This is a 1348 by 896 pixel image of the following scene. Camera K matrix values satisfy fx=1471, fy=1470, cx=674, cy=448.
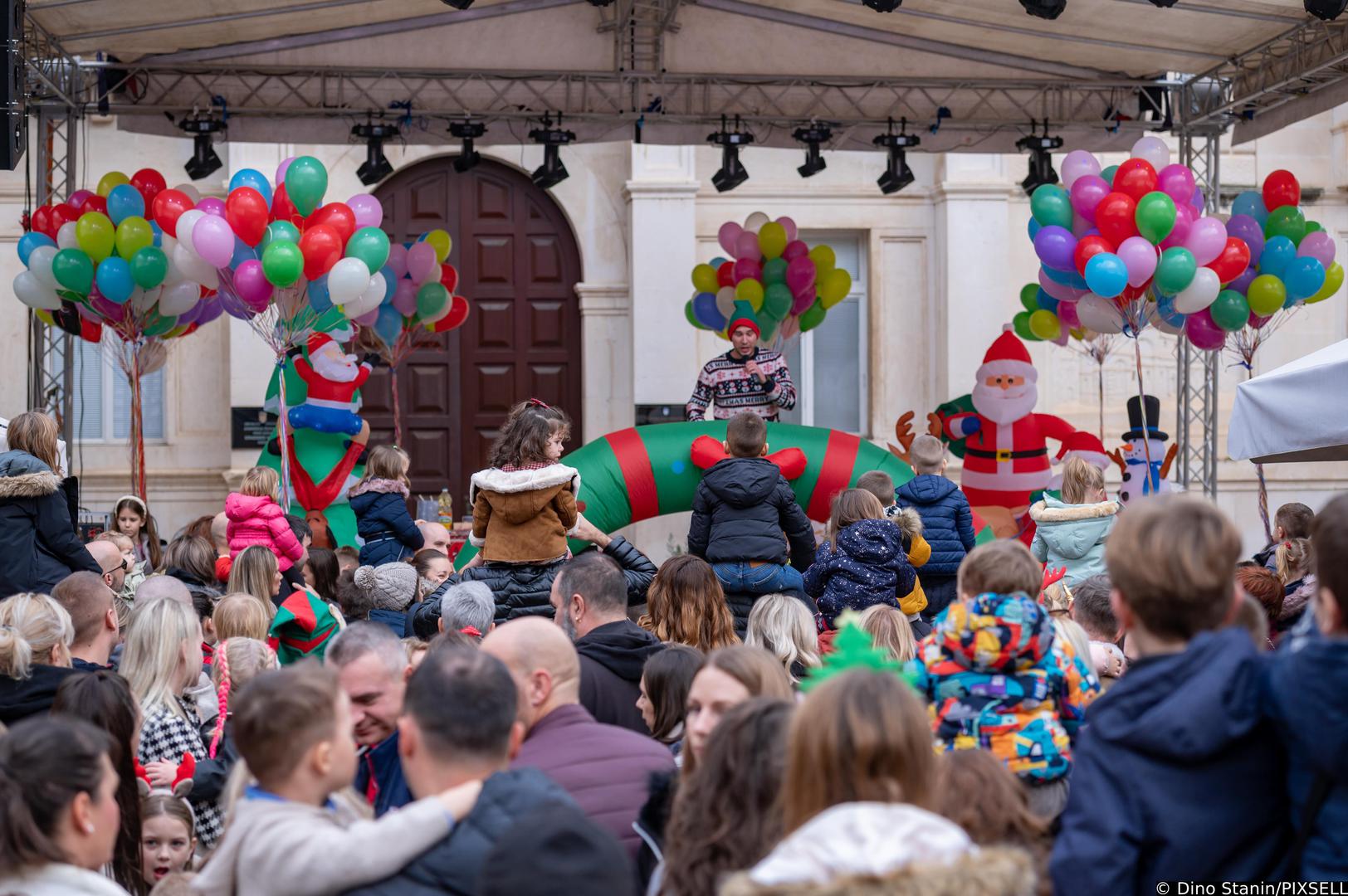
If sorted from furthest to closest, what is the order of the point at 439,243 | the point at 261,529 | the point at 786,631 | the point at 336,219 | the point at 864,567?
the point at 439,243, the point at 336,219, the point at 261,529, the point at 864,567, the point at 786,631

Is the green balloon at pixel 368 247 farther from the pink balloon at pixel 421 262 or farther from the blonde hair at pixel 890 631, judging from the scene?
the blonde hair at pixel 890 631

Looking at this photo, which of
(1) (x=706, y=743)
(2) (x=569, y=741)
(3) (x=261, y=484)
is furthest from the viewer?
(3) (x=261, y=484)

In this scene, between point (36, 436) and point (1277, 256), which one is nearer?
point (36, 436)

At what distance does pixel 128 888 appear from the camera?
3598 millimetres

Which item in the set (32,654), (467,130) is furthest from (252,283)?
(32,654)

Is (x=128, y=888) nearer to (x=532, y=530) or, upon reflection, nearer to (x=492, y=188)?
(x=532, y=530)

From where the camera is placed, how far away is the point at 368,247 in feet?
27.7

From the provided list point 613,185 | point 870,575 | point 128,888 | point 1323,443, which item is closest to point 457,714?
point 128,888

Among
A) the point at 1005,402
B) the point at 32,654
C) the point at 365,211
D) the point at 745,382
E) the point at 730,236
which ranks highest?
the point at 730,236

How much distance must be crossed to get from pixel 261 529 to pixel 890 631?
326cm

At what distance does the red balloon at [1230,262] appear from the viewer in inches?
349

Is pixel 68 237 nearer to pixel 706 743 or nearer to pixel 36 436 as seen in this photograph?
pixel 36 436

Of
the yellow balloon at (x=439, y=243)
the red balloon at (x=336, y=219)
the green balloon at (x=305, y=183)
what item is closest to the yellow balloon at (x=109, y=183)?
the green balloon at (x=305, y=183)

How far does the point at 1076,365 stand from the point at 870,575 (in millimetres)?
7956
